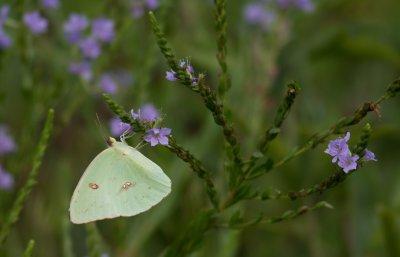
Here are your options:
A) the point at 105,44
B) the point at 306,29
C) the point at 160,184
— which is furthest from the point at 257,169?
the point at 306,29

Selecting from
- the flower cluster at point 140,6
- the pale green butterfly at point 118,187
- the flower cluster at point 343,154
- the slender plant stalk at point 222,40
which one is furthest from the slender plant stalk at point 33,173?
the flower cluster at point 140,6

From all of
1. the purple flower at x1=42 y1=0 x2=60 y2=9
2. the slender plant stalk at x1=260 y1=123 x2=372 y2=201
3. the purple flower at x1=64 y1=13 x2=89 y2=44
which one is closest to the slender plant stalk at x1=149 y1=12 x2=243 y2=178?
the slender plant stalk at x1=260 y1=123 x2=372 y2=201

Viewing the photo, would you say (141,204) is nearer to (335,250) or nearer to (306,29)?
(335,250)

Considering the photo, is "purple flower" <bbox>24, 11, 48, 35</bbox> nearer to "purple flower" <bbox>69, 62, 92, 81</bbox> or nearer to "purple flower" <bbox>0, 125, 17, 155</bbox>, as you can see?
"purple flower" <bbox>69, 62, 92, 81</bbox>

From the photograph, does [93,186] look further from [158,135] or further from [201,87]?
[201,87]

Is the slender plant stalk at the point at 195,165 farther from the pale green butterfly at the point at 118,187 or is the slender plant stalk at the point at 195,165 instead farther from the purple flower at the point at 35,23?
the purple flower at the point at 35,23
